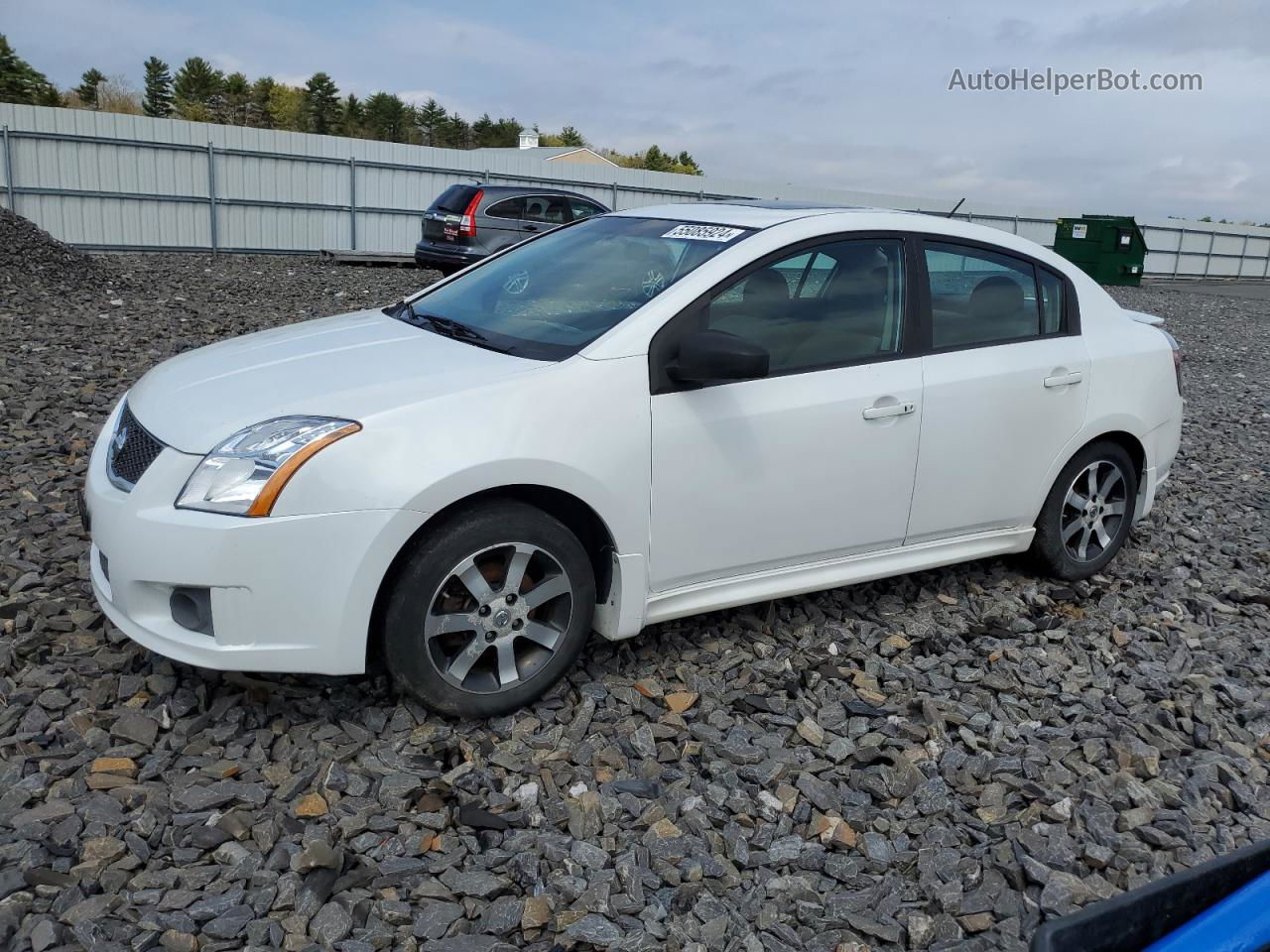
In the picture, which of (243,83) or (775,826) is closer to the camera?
(775,826)

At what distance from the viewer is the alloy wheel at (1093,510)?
486 centimetres

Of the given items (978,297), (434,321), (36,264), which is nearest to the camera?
(434,321)

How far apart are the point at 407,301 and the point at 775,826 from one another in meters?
2.66

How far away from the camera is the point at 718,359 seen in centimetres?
342

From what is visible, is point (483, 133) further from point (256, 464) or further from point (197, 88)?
point (256, 464)

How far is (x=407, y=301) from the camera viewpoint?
14.9 feet

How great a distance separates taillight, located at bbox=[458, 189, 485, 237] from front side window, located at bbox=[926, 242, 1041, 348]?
12811 mm

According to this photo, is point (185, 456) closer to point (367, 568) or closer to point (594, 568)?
point (367, 568)

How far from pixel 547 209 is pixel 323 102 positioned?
77.2 meters

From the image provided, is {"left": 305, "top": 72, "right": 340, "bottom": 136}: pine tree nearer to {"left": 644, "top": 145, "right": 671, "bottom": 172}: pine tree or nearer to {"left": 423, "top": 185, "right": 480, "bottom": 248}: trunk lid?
{"left": 644, "top": 145, "right": 671, "bottom": 172}: pine tree

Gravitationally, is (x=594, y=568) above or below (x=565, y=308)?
below

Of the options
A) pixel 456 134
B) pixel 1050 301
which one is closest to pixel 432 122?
pixel 456 134

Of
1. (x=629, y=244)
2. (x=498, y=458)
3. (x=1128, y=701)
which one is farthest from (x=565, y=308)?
(x=1128, y=701)

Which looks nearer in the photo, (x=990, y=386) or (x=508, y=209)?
(x=990, y=386)
